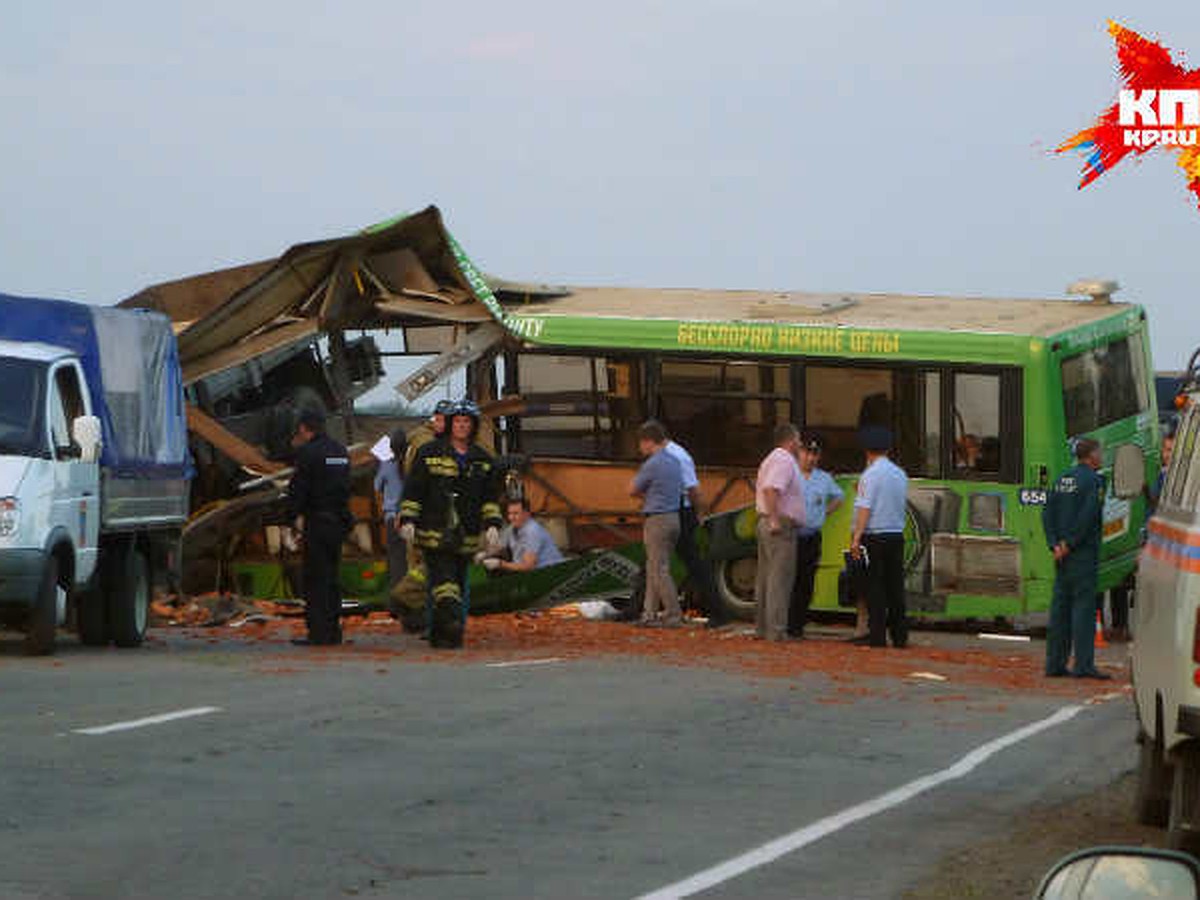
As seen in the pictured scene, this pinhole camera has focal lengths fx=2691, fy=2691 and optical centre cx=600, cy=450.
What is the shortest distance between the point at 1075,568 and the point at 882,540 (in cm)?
367

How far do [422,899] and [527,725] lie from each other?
597 cm

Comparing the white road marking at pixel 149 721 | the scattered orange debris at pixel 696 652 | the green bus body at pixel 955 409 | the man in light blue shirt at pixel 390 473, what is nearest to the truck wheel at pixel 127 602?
the scattered orange debris at pixel 696 652

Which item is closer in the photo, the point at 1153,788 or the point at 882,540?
the point at 1153,788

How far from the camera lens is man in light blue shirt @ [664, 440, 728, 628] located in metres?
26.0

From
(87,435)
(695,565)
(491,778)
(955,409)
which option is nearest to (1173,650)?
(491,778)

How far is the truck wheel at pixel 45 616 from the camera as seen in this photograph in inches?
768

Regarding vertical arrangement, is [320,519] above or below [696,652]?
above

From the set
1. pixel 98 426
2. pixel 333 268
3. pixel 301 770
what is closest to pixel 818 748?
pixel 301 770

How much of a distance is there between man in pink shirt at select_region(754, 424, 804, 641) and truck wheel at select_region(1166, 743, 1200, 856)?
15.1 meters

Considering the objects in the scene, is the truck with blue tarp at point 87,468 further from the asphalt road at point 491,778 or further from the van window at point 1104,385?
the van window at point 1104,385

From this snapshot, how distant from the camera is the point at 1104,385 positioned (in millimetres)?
28297

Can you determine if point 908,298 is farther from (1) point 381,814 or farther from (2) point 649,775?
(1) point 381,814

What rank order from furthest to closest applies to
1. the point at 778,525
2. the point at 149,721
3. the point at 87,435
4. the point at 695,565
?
the point at 695,565
the point at 778,525
the point at 87,435
the point at 149,721

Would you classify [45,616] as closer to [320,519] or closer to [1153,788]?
[320,519]
